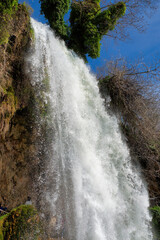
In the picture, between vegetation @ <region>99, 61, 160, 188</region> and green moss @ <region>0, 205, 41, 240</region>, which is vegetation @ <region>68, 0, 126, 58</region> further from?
green moss @ <region>0, 205, 41, 240</region>

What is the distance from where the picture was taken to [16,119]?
198 inches

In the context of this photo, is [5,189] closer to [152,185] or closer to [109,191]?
[109,191]

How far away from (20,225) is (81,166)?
2146mm

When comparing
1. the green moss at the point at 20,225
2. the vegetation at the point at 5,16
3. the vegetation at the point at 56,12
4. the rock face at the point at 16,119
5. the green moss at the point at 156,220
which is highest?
the vegetation at the point at 56,12

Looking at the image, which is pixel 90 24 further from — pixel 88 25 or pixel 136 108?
pixel 136 108

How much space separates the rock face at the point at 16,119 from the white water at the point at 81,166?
0.49 m

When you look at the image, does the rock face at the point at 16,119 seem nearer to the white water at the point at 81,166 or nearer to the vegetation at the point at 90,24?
the white water at the point at 81,166

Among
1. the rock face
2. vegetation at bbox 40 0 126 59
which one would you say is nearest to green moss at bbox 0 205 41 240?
the rock face

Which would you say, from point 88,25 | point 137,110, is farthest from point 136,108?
point 88,25

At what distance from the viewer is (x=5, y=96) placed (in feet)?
14.3

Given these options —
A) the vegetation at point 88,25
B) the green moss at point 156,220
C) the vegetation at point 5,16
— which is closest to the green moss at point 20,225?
the vegetation at point 5,16

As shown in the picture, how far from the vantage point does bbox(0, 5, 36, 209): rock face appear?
4.37 meters

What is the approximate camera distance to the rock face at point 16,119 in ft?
14.3

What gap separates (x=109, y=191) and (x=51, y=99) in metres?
3.23
